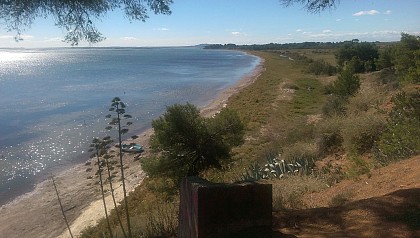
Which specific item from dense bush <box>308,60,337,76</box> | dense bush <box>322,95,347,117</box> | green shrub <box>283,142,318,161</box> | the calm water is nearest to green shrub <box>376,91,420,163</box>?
green shrub <box>283,142,318,161</box>

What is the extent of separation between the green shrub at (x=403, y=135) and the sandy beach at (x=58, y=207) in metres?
9.43

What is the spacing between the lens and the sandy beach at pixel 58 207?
18.4 metres

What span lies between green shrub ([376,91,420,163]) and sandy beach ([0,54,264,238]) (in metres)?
9.43

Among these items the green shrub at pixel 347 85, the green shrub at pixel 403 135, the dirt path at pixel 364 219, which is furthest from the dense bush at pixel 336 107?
the dirt path at pixel 364 219

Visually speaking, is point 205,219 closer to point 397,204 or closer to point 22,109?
point 397,204

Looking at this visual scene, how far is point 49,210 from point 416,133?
16.5m

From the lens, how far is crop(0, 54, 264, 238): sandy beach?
1838cm

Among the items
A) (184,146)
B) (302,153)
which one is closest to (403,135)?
(302,153)

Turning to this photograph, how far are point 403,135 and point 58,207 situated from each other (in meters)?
16.0

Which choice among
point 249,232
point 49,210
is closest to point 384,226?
point 249,232

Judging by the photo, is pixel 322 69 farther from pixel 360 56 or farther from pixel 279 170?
pixel 279 170

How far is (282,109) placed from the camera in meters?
41.8

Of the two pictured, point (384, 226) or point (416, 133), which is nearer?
point (384, 226)

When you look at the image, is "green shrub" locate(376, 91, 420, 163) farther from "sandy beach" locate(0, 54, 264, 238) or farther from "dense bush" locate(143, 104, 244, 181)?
"sandy beach" locate(0, 54, 264, 238)
